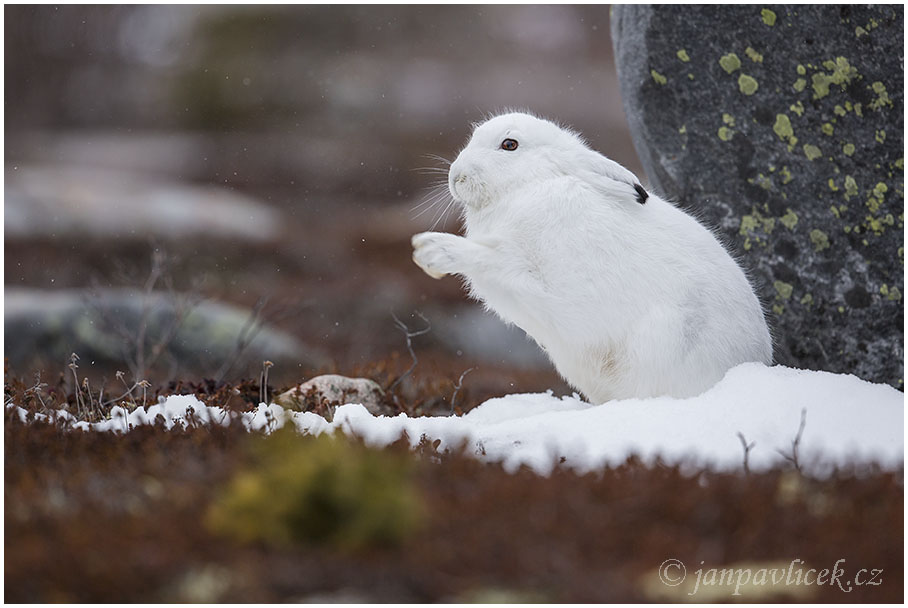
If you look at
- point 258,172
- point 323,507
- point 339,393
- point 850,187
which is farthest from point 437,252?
point 258,172

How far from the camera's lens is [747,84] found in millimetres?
5910

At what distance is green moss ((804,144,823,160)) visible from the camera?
19.1 feet

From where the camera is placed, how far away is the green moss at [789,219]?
5.93 meters

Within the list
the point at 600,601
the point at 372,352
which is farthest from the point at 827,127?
the point at 372,352

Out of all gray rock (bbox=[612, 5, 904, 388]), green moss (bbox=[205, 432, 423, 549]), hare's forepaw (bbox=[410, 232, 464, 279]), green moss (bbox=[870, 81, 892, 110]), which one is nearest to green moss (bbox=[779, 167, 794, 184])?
gray rock (bbox=[612, 5, 904, 388])

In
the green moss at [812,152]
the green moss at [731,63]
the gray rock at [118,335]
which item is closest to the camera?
the green moss at [812,152]

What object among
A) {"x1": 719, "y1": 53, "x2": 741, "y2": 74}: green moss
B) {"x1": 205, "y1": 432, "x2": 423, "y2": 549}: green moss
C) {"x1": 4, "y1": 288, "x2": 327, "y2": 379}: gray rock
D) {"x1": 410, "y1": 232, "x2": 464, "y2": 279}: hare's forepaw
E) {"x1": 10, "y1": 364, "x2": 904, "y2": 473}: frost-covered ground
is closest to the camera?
{"x1": 205, "y1": 432, "x2": 423, "y2": 549}: green moss

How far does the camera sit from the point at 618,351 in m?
4.75

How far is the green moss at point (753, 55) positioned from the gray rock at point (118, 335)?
462 centimetres

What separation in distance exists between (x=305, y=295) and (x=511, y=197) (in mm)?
8898

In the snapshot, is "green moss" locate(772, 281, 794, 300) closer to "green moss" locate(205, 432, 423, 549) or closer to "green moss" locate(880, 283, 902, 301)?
"green moss" locate(880, 283, 902, 301)

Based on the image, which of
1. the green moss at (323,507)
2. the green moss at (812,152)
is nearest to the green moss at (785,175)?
the green moss at (812,152)

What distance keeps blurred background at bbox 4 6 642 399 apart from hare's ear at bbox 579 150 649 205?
1177 mm

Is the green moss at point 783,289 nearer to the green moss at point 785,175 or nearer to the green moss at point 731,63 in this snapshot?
the green moss at point 785,175
